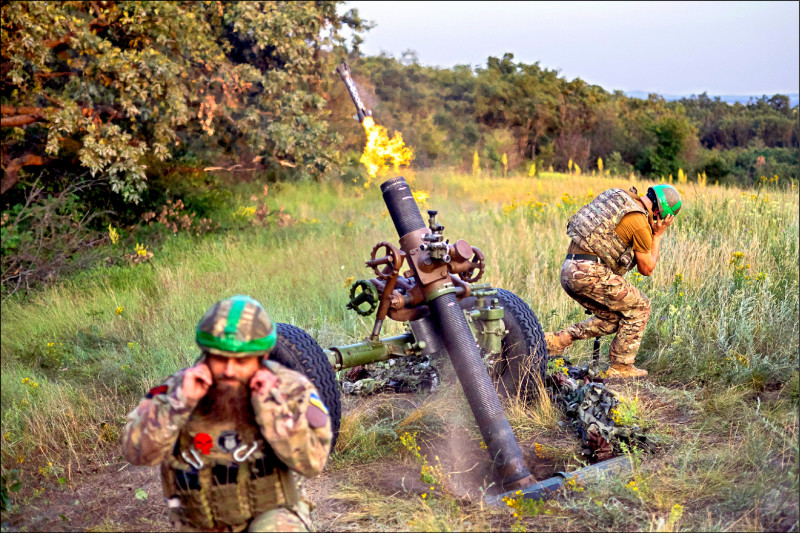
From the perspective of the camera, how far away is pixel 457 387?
5.63 m

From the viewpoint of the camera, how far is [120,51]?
905 centimetres

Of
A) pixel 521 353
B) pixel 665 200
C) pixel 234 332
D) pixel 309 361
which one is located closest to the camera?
pixel 234 332

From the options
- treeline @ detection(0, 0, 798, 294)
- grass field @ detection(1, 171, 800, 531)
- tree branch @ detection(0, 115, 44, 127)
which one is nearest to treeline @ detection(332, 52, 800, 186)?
treeline @ detection(0, 0, 798, 294)

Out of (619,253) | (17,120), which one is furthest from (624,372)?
(17,120)

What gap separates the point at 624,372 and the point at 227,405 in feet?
13.6

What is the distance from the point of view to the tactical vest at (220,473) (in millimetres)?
3100

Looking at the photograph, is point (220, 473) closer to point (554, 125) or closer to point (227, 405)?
point (227, 405)

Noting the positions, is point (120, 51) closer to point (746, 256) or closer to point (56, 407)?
point (56, 407)

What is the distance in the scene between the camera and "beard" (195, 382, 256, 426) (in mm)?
3078

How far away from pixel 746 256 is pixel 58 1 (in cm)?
790

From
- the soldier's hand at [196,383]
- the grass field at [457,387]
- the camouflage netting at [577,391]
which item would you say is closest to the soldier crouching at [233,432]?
the soldier's hand at [196,383]

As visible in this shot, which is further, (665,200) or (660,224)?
(660,224)

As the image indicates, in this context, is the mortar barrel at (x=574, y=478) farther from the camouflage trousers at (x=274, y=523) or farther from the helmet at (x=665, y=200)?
Answer: the helmet at (x=665, y=200)

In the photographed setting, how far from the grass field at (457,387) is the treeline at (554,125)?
11.7 m
